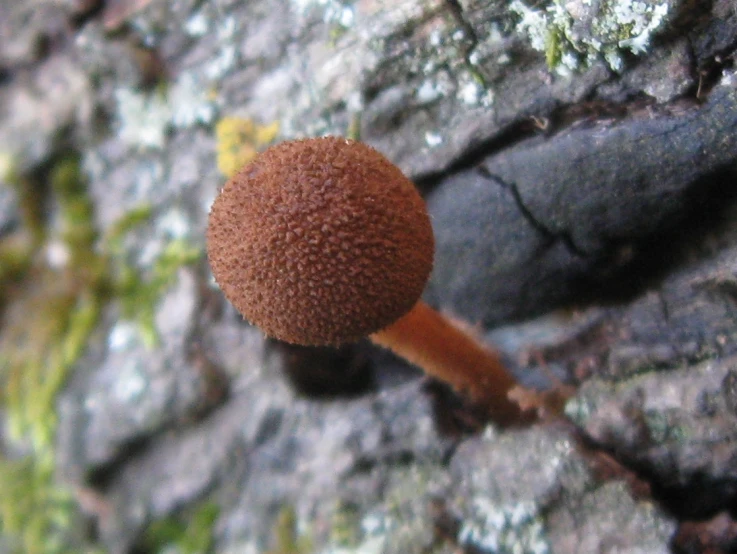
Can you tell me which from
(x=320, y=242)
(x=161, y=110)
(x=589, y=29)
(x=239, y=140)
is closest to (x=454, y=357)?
(x=320, y=242)

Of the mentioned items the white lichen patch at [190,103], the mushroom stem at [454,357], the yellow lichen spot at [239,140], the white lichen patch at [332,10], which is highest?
the white lichen patch at [332,10]

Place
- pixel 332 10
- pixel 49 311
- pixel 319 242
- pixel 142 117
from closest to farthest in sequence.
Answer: pixel 319 242 → pixel 332 10 → pixel 142 117 → pixel 49 311

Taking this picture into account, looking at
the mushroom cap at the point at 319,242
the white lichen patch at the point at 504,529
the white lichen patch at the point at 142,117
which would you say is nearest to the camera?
the mushroom cap at the point at 319,242

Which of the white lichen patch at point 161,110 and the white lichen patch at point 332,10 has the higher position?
the white lichen patch at point 332,10

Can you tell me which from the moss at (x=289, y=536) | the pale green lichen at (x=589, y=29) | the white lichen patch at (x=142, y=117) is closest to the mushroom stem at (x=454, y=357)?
the moss at (x=289, y=536)

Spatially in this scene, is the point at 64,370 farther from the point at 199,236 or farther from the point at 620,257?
the point at 620,257

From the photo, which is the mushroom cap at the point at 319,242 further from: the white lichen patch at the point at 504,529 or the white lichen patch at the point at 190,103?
the white lichen patch at the point at 190,103

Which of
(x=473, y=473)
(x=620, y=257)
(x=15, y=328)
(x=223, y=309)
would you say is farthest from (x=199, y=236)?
(x=620, y=257)

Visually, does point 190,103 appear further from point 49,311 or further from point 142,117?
point 49,311
